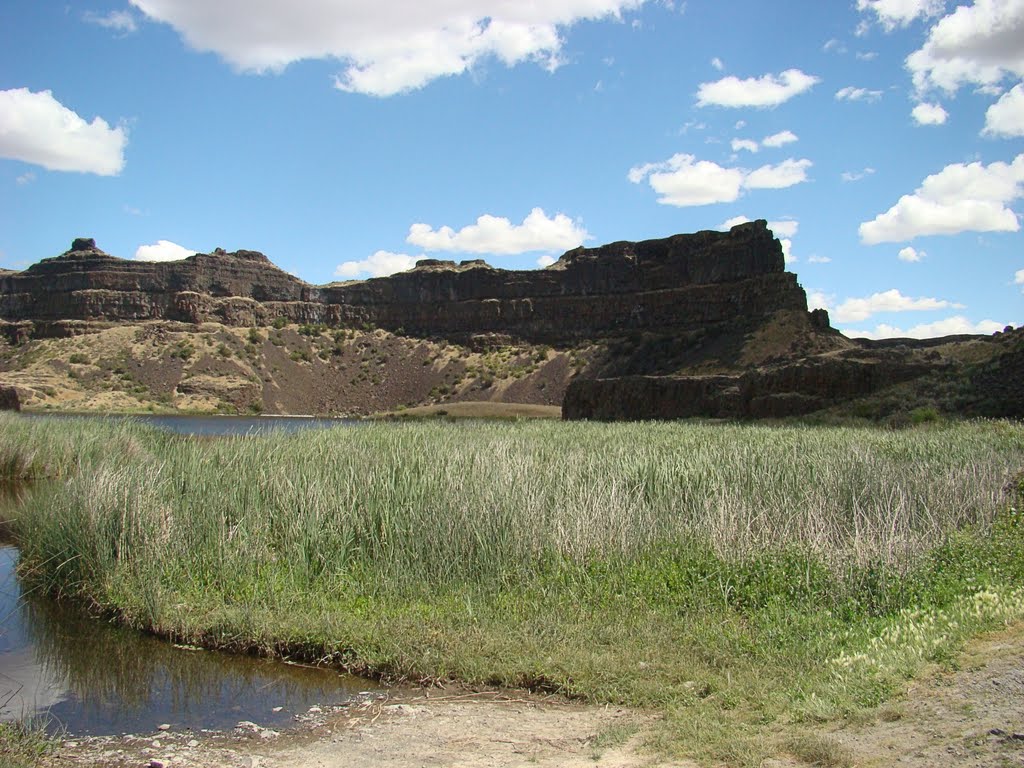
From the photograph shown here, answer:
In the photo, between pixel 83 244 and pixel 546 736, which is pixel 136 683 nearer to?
pixel 546 736

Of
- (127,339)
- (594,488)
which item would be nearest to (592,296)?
(127,339)

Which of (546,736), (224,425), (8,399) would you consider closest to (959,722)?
(546,736)

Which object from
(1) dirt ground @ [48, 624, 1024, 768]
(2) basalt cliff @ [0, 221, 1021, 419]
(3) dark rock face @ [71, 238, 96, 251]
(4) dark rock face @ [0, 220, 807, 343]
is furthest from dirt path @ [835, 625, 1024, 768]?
(3) dark rock face @ [71, 238, 96, 251]

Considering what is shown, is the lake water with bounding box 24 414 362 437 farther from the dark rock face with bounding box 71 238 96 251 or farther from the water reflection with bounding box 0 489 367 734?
the dark rock face with bounding box 71 238 96 251

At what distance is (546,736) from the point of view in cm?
640

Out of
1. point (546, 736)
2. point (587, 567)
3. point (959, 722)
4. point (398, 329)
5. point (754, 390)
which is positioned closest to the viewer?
point (959, 722)

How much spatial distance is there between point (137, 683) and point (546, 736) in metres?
4.33

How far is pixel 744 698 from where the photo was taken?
6.67 metres

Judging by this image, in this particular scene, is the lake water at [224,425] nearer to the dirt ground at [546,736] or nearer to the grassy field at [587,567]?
the grassy field at [587,567]

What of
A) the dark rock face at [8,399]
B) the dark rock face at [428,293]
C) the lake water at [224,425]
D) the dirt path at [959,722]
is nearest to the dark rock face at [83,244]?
the dark rock face at [428,293]

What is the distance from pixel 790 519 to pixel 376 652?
572 cm

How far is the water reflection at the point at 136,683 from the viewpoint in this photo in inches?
289

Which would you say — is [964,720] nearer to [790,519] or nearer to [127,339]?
[790,519]

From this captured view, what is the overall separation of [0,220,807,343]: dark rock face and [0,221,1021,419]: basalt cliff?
217 mm
